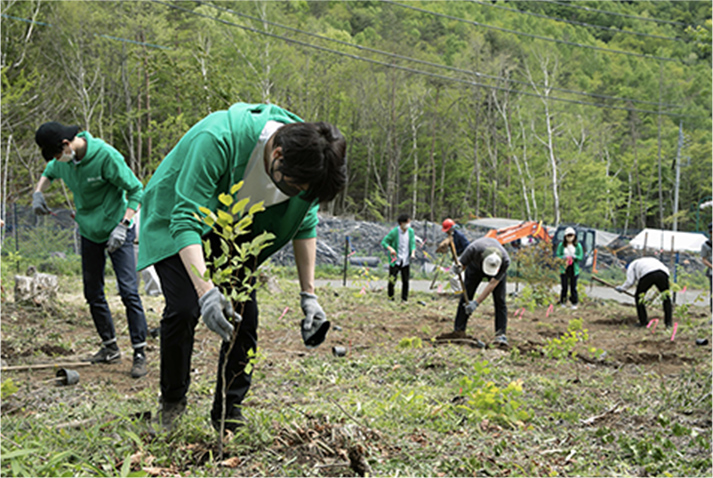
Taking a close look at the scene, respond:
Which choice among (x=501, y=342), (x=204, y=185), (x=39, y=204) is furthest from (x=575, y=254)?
(x=204, y=185)

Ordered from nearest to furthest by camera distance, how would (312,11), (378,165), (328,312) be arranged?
(328,312), (378,165), (312,11)

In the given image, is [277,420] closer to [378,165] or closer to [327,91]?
[327,91]

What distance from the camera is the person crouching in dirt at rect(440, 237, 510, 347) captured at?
6480mm

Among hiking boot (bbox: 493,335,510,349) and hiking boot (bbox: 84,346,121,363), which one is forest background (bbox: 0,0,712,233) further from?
hiking boot (bbox: 493,335,510,349)

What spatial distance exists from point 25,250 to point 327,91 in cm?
2090

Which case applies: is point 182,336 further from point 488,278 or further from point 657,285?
point 657,285

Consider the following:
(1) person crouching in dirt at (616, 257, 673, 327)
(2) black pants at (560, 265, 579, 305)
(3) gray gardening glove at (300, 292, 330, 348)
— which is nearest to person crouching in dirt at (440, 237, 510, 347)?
(1) person crouching in dirt at (616, 257, 673, 327)

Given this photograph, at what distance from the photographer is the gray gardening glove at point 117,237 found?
167 inches

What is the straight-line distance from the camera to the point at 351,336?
22.7ft

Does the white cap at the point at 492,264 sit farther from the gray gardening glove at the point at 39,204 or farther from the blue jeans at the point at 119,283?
the gray gardening glove at the point at 39,204

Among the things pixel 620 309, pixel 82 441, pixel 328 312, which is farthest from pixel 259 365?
pixel 620 309

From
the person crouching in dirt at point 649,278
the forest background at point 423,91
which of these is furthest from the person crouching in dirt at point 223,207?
the forest background at point 423,91

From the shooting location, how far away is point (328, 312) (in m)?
9.20

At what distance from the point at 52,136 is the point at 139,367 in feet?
6.06
